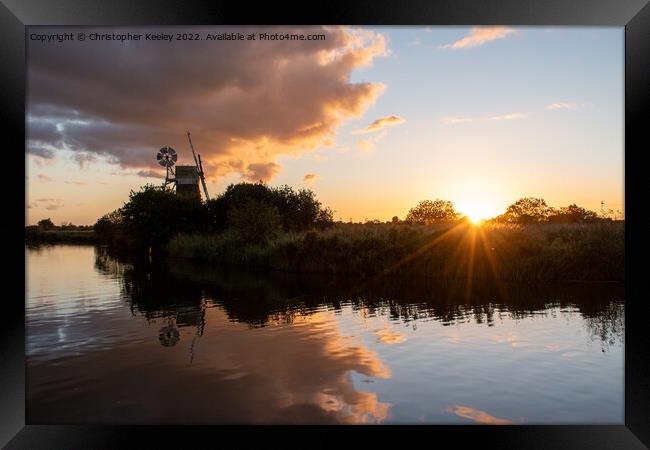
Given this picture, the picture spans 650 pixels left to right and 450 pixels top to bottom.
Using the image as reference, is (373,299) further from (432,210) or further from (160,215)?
(160,215)

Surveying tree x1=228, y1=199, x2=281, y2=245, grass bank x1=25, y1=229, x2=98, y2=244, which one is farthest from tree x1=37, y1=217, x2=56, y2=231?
tree x1=228, y1=199, x2=281, y2=245

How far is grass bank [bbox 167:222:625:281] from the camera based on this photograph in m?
14.9

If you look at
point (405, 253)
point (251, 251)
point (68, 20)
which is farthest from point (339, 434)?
point (251, 251)

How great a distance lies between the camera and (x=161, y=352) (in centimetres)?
727

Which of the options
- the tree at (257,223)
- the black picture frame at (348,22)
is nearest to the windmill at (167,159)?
the tree at (257,223)

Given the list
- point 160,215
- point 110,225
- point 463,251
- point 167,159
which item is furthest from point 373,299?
point 167,159

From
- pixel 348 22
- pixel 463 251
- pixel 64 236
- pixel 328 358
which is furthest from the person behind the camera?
pixel 64 236

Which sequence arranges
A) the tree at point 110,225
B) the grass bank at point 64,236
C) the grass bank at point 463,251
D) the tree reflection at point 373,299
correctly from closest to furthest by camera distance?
the tree reflection at point 373,299 → the grass bank at point 463,251 → the tree at point 110,225 → the grass bank at point 64,236

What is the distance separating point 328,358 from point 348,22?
424cm

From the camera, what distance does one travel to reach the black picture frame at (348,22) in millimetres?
4816

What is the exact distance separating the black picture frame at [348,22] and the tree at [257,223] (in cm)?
1716

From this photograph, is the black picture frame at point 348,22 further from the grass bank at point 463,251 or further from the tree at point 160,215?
the tree at point 160,215

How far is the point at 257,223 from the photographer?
73.9 feet

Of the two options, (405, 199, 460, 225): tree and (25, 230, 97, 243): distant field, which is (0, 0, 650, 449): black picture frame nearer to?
(405, 199, 460, 225): tree
